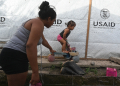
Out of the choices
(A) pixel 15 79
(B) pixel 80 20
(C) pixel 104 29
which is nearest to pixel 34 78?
(A) pixel 15 79

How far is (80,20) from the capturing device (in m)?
4.45

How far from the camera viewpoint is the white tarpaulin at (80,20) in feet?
14.4

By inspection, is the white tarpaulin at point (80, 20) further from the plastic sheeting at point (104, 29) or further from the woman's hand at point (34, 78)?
the woman's hand at point (34, 78)

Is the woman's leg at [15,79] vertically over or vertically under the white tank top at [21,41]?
under

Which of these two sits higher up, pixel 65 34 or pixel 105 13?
pixel 105 13

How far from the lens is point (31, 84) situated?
4.76 feet

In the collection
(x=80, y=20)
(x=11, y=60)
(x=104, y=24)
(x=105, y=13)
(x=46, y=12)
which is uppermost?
(x=105, y=13)

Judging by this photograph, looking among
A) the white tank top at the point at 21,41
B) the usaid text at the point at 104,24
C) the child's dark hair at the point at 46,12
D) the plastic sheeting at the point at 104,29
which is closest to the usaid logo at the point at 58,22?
the plastic sheeting at the point at 104,29

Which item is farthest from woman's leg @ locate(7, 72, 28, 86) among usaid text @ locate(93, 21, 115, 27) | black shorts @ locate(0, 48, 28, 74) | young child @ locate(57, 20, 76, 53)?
usaid text @ locate(93, 21, 115, 27)

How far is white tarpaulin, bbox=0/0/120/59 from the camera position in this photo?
4.38 meters

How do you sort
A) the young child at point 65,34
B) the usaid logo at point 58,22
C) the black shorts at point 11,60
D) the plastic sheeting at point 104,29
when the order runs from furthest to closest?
the usaid logo at point 58,22 → the plastic sheeting at point 104,29 → the young child at point 65,34 → the black shorts at point 11,60

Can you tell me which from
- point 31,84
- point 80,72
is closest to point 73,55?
point 80,72

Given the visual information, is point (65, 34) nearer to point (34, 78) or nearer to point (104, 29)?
point (104, 29)

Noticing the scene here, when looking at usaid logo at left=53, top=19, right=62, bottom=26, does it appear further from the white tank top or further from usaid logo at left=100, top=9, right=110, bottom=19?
the white tank top
